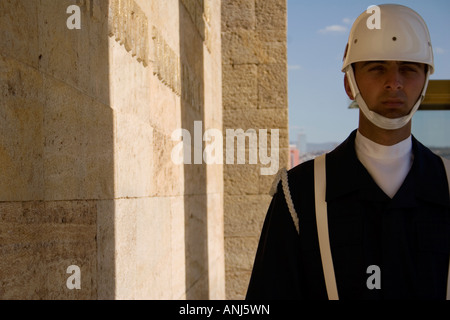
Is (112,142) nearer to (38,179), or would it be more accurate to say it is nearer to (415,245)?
(38,179)

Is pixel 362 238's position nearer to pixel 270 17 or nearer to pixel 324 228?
pixel 324 228

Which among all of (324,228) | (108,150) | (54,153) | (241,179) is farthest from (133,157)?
(241,179)

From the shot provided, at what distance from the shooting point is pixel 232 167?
656 cm

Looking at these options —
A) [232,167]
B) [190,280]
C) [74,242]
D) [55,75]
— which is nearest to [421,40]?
[55,75]

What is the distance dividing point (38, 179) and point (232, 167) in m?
4.62

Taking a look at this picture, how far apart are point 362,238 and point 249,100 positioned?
15.7 feet

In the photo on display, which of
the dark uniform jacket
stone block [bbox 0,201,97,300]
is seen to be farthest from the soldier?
stone block [bbox 0,201,97,300]

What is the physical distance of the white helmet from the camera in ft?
6.37

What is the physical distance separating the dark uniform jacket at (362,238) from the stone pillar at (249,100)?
4513 mm

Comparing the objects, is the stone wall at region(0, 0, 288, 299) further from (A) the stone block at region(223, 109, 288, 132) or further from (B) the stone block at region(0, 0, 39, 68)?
(A) the stone block at region(223, 109, 288, 132)

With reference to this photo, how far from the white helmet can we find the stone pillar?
443 cm

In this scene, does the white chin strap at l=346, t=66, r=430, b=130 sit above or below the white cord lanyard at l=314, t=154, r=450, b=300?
above

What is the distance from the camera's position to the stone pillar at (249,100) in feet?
21.5

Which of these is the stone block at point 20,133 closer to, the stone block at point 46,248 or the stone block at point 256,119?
the stone block at point 46,248
